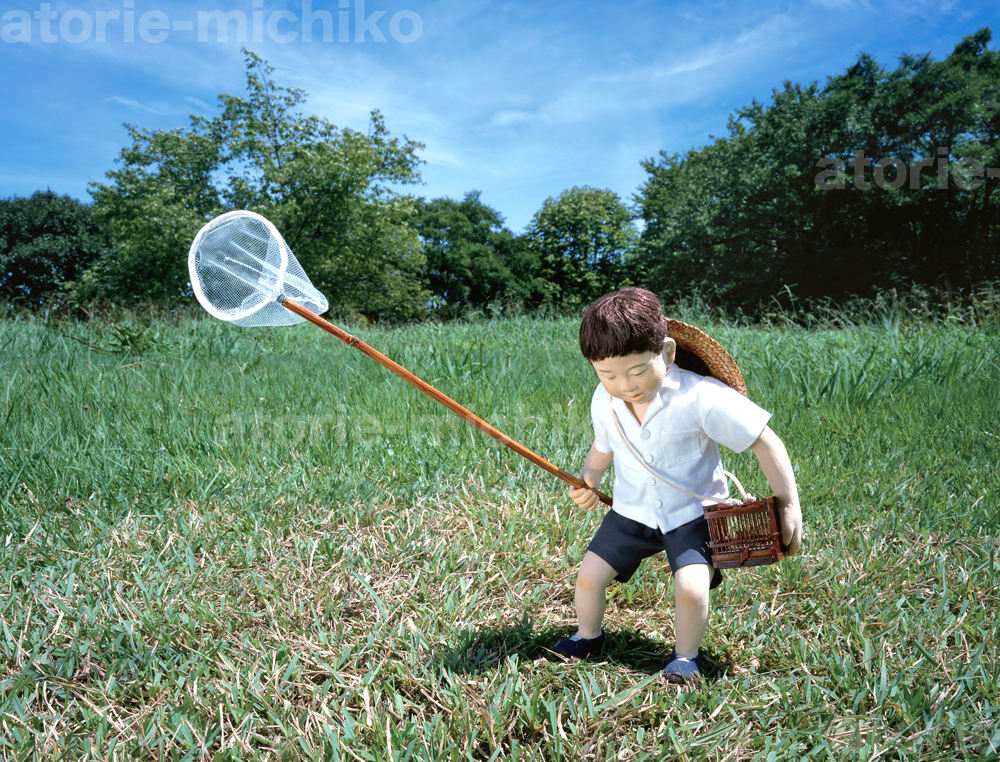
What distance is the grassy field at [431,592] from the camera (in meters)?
1.85

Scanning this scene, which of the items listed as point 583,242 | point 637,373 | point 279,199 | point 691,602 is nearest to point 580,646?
point 691,602

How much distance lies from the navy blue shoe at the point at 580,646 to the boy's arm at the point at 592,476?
423mm

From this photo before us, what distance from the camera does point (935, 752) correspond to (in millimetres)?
1762

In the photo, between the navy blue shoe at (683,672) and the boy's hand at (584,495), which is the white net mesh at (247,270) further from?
the navy blue shoe at (683,672)

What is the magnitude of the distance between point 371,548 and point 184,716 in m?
0.97

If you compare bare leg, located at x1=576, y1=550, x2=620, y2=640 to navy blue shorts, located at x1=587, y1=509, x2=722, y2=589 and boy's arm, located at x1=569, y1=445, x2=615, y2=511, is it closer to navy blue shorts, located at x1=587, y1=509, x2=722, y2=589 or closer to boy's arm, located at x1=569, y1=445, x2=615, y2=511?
navy blue shorts, located at x1=587, y1=509, x2=722, y2=589

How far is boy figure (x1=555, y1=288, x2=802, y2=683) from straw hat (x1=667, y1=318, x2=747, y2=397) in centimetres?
7

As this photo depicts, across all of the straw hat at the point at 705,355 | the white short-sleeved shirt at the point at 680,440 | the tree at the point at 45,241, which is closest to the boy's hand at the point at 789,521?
the white short-sleeved shirt at the point at 680,440

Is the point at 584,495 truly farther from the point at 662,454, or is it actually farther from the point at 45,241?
the point at 45,241

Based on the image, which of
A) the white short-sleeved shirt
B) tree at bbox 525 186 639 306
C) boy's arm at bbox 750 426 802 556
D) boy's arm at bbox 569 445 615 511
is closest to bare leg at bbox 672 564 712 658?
the white short-sleeved shirt

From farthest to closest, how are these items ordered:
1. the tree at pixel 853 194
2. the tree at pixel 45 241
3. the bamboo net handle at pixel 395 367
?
1. the tree at pixel 45 241
2. the tree at pixel 853 194
3. the bamboo net handle at pixel 395 367

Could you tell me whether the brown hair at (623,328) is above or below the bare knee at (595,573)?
above

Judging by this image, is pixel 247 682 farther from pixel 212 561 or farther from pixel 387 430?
pixel 387 430

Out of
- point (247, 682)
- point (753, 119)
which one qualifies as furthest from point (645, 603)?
point (753, 119)
